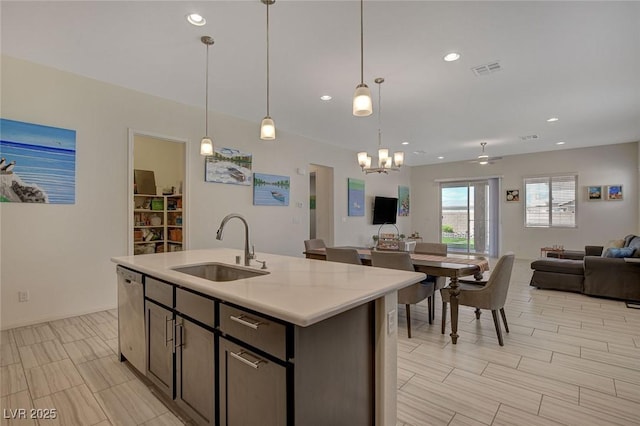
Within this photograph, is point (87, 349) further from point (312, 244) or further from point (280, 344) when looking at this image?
point (312, 244)

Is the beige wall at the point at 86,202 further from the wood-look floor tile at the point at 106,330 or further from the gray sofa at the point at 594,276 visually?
the gray sofa at the point at 594,276

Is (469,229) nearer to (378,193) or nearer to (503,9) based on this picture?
(378,193)

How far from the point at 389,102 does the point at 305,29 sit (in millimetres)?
2055

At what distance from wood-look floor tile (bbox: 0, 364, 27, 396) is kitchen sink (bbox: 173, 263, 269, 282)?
1.36m

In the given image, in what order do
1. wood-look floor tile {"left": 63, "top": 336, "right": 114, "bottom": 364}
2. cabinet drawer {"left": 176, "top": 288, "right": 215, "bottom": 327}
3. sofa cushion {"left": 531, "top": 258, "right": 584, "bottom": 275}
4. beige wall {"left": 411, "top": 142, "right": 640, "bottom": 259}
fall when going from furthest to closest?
1. beige wall {"left": 411, "top": 142, "right": 640, "bottom": 259}
2. sofa cushion {"left": 531, "top": 258, "right": 584, "bottom": 275}
3. wood-look floor tile {"left": 63, "top": 336, "right": 114, "bottom": 364}
4. cabinet drawer {"left": 176, "top": 288, "right": 215, "bottom": 327}

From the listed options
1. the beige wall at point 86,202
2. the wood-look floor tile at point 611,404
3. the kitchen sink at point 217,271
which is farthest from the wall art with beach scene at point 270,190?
the wood-look floor tile at point 611,404

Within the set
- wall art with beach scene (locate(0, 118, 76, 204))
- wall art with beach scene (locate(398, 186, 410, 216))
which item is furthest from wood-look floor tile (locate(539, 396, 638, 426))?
wall art with beach scene (locate(398, 186, 410, 216))

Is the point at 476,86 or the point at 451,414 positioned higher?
the point at 476,86

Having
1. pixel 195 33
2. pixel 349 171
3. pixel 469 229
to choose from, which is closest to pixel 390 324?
pixel 195 33

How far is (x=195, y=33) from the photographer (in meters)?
2.71

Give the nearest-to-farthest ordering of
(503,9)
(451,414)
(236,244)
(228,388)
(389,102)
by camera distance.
Answer: (228,388) → (451,414) → (503,9) → (389,102) → (236,244)

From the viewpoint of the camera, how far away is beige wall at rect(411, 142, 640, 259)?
6871mm

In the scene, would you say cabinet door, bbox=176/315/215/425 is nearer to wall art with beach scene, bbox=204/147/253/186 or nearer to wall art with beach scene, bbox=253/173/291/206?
wall art with beach scene, bbox=204/147/253/186

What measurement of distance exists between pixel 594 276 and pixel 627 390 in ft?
9.49
